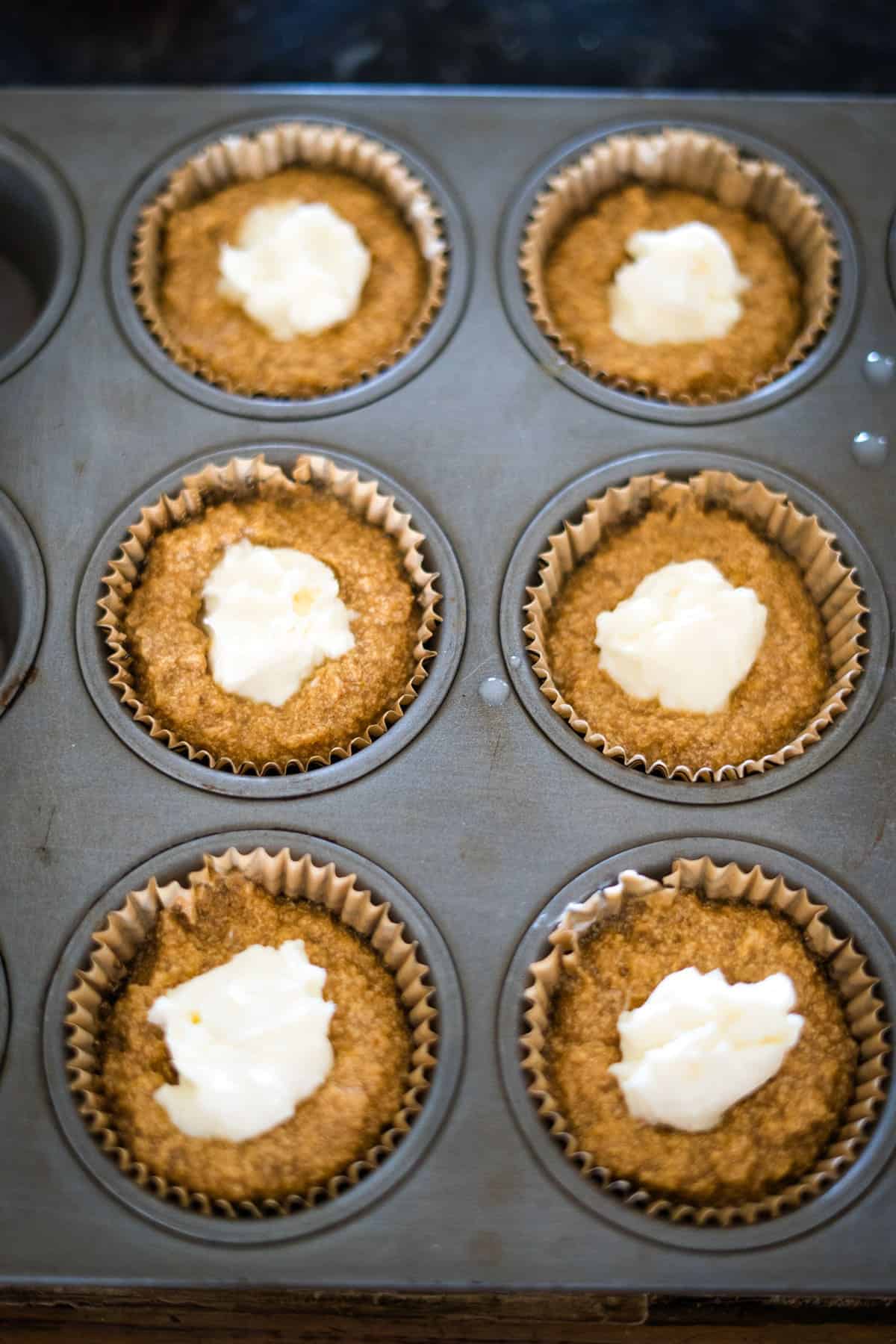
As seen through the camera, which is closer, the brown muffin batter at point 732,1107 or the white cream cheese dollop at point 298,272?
the brown muffin batter at point 732,1107

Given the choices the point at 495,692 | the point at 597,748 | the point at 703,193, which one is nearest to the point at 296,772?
the point at 495,692

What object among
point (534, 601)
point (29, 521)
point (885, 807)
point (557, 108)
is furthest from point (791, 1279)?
point (557, 108)

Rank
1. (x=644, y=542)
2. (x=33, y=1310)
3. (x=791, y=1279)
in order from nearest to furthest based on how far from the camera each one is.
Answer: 1. (x=791, y=1279)
2. (x=33, y=1310)
3. (x=644, y=542)

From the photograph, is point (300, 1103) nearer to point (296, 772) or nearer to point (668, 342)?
point (296, 772)

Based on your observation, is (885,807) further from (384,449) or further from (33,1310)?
(33,1310)

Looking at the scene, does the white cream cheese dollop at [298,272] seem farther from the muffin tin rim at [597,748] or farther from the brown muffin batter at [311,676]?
the muffin tin rim at [597,748]

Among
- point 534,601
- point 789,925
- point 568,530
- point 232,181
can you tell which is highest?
point 232,181

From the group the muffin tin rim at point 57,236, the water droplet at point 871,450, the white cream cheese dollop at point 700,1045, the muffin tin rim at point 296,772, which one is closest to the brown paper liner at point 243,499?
the muffin tin rim at point 296,772
